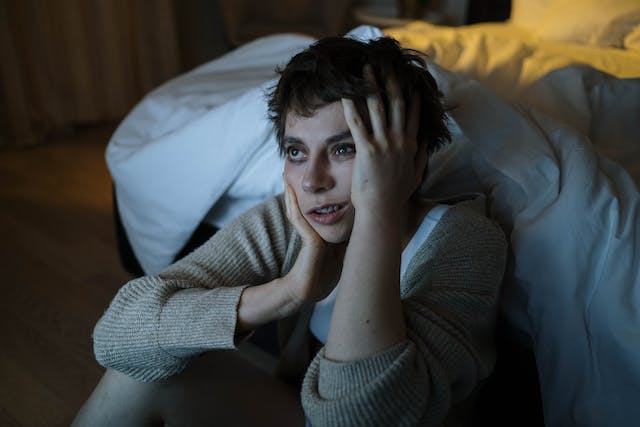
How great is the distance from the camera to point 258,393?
→ 1.00m

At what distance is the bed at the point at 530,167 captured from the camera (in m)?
0.90

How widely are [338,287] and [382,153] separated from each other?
0.22 m

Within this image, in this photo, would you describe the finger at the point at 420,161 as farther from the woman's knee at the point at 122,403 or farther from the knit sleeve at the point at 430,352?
the woman's knee at the point at 122,403

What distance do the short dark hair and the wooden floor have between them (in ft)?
3.09

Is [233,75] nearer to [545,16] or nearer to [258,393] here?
[258,393]

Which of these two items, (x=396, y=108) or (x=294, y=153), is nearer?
(x=396, y=108)

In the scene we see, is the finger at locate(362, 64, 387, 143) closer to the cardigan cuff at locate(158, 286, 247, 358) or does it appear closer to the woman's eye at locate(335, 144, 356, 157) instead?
the woman's eye at locate(335, 144, 356, 157)

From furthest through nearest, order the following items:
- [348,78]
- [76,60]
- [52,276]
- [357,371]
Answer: [76,60]
[52,276]
[348,78]
[357,371]

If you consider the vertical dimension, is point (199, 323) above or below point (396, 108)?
below

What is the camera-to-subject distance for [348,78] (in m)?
0.82

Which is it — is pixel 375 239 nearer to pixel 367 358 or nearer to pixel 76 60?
pixel 367 358

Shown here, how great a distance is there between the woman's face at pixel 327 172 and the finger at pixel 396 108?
8 cm

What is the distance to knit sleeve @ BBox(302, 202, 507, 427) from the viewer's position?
0.68 meters

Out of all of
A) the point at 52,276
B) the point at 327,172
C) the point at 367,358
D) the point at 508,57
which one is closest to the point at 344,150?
the point at 327,172
